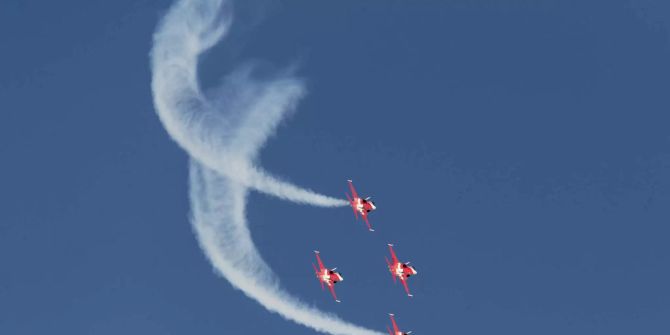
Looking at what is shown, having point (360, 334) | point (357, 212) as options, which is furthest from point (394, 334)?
point (357, 212)

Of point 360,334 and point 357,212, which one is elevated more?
point 357,212

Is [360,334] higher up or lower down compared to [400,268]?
lower down

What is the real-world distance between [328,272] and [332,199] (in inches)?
570

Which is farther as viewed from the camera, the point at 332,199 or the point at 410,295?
the point at 410,295

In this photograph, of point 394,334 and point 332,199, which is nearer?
point 332,199

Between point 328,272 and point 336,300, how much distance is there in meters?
3.65

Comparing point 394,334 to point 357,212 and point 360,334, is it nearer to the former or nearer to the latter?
point 360,334

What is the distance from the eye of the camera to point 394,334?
464 feet

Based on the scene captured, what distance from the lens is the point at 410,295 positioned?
143 m

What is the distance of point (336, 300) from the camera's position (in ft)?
464

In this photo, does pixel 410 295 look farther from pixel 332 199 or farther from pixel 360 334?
pixel 332 199

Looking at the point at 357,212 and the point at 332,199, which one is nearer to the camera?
the point at 332,199

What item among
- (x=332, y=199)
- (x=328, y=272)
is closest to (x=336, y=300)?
(x=328, y=272)

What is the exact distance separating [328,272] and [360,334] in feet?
27.3
